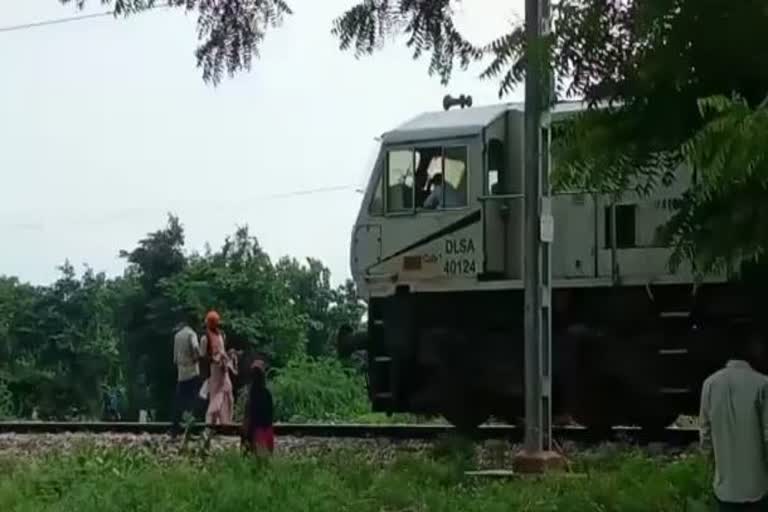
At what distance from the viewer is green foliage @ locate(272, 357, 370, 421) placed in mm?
32031

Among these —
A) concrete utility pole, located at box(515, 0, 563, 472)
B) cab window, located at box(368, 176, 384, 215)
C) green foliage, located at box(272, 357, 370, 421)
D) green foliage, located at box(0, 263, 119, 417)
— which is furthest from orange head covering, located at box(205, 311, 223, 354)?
green foliage, located at box(0, 263, 119, 417)

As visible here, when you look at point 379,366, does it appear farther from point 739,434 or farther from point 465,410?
point 739,434

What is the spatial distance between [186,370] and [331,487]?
6.05 m

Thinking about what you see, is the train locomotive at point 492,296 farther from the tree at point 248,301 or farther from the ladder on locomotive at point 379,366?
the tree at point 248,301

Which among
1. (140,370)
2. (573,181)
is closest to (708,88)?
(573,181)

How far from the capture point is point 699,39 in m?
4.71

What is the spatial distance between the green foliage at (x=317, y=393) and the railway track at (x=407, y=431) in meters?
11.9

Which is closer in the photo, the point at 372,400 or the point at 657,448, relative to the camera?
the point at 657,448

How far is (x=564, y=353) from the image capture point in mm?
15039

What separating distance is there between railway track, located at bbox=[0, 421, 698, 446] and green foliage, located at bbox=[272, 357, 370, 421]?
11.9 metres

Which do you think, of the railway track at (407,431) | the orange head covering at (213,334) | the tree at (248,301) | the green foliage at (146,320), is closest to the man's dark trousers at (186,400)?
the railway track at (407,431)

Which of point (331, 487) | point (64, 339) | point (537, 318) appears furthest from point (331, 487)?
point (64, 339)

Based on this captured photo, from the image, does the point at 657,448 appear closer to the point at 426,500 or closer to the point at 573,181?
the point at 426,500

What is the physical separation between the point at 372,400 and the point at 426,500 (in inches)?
248
